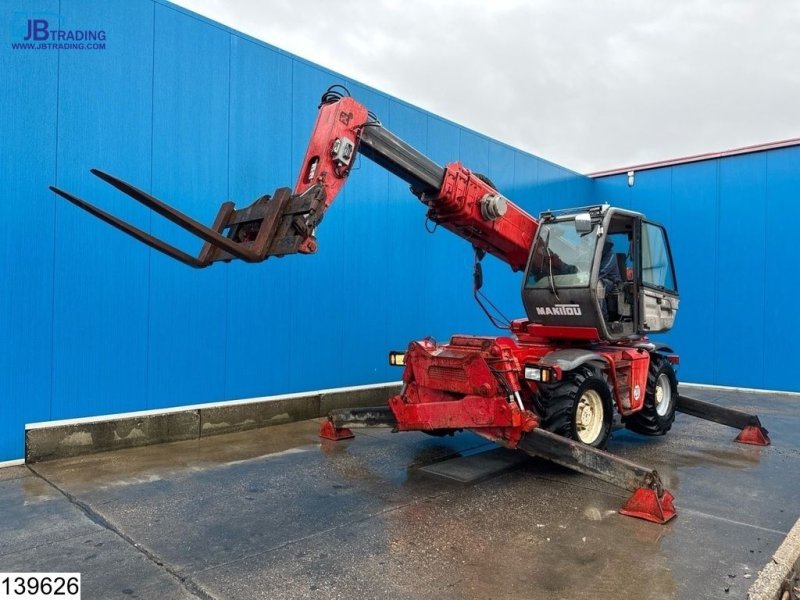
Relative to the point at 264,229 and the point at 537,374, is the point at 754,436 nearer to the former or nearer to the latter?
the point at 537,374

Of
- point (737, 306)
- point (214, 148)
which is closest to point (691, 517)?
point (214, 148)

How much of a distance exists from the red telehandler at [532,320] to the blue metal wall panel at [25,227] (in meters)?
2.77

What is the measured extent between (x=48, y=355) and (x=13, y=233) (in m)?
1.29

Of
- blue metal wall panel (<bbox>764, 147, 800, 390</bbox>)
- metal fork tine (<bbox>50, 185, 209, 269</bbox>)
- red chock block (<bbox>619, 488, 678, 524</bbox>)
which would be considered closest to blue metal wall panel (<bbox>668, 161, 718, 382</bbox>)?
blue metal wall panel (<bbox>764, 147, 800, 390</bbox>)

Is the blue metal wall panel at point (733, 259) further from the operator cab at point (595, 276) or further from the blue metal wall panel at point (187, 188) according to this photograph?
the blue metal wall panel at point (187, 188)

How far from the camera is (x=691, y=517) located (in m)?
4.68

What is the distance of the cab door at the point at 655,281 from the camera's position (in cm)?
675

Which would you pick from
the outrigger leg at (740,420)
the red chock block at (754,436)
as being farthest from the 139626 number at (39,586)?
the red chock block at (754,436)

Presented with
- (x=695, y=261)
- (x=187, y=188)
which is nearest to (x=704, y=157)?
(x=695, y=261)

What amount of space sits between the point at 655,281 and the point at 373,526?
4.78 meters

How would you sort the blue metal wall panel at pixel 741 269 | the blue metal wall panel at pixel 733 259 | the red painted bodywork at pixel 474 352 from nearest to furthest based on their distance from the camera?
the red painted bodywork at pixel 474 352, the blue metal wall panel at pixel 733 259, the blue metal wall panel at pixel 741 269

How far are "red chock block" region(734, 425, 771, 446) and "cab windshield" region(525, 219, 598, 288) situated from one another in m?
3.31

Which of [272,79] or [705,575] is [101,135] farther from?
[705,575]

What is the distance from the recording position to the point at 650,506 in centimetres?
455
